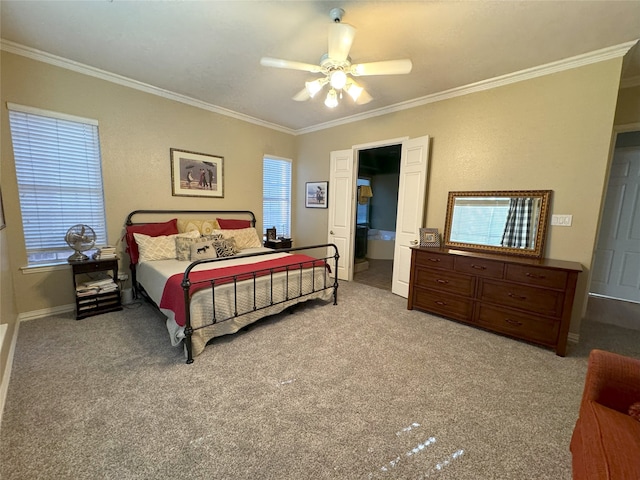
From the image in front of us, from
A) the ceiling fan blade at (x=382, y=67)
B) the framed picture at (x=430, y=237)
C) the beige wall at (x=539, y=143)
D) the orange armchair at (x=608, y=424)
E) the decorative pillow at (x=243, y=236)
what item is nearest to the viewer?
the orange armchair at (x=608, y=424)

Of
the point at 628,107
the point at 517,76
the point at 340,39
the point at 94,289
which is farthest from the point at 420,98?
the point at 94,289

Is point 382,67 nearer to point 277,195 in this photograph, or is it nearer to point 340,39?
point 340,39

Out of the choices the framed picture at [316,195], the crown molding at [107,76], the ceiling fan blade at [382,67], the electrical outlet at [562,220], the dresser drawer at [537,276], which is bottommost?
the dresser drawer at [537,276]

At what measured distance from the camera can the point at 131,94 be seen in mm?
3328

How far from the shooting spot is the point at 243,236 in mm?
4078

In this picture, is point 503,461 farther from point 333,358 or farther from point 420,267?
point 420,267

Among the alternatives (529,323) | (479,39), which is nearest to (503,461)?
(529,323)

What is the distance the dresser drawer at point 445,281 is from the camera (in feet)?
9.68

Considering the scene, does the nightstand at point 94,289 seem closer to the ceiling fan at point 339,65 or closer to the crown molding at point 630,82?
the ceiling fan at point 339,65

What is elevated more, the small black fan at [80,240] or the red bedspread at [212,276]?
the small black fan at [80,240]

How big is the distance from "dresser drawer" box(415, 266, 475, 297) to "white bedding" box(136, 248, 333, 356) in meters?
1.24

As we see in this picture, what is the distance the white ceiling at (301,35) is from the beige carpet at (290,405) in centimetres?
281

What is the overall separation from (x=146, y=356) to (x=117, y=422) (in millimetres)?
739

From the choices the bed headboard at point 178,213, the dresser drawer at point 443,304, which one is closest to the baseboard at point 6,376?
the bed headboard at point 178,213
